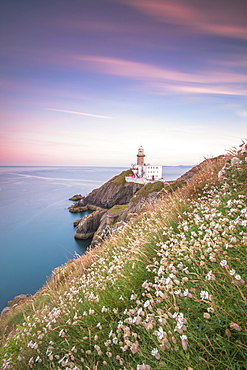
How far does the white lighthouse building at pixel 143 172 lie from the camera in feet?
258

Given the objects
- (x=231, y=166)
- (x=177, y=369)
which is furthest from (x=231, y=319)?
(x=231, y=166)

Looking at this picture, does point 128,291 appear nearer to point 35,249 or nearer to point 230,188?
point 230,188

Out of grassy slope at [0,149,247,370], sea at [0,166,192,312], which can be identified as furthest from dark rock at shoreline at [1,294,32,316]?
grassy slope at [0,149,247,370]

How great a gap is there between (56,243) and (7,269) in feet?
41.2

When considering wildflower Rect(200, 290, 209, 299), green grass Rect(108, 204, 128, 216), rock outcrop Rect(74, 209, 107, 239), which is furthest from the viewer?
rock outcrop Rect(74, 209, 107, 239)

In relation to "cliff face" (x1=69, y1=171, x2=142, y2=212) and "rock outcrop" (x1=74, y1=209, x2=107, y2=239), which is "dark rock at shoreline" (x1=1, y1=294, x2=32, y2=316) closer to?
"rock outcrop" (x1=74, y1=209, x2=107, y2=239)

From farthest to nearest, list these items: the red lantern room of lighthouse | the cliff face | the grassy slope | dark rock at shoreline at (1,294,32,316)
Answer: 1. the red lantern room of lighthouse
2. the cliff face
3. dark rock at shoreline at (1,294,32,316)
4. the grassy slope

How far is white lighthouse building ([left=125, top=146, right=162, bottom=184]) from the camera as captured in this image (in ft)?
258

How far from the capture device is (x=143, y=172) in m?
85.6

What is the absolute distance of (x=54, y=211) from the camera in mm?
76875

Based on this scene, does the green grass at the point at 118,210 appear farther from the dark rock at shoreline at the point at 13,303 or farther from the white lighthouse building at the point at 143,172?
the white lighthouse building at the point at 143,172

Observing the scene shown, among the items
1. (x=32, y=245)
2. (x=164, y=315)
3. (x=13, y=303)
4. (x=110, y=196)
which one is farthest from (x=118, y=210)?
(x=110, y=196)

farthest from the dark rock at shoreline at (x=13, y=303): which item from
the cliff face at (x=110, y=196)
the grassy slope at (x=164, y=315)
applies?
the cliff face at (x=110, y=196)

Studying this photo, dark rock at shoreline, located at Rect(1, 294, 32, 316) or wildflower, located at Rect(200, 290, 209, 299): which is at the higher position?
wildflower, located at Rect(200, 290, 209, 299)
